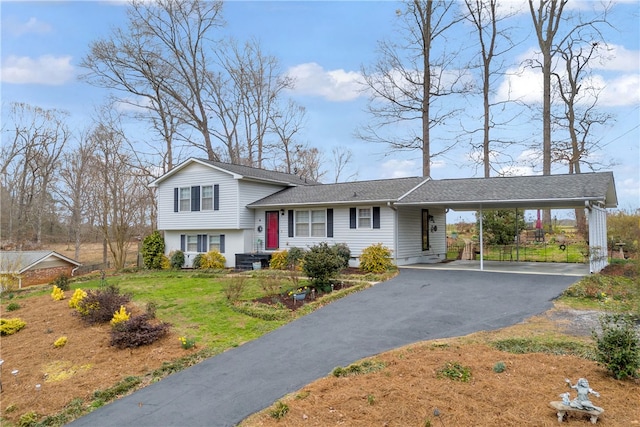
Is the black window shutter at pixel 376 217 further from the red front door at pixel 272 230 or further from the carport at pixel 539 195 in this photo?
the red front door at pixel 272 230

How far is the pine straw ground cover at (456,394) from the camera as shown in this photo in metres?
3.97

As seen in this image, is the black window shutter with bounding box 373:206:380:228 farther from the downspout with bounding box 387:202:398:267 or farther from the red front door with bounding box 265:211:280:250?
the red front door with bounding box 265:211:280:250

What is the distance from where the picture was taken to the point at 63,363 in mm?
6680

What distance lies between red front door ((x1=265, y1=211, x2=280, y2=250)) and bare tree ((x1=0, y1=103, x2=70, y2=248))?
21.2 metres

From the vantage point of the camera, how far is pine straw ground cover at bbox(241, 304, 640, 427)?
3.97 m

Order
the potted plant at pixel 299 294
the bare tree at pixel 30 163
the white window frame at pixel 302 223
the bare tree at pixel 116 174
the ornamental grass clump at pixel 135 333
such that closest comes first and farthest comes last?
the ornamental grass clump at pixel 135 333 → the potted plant at pixel 299 294 → the white window frame at pixel 302 223 → the bare tree at pixel 116 174 → the bare tree at pixel 30 163

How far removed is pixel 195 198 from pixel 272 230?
4.20 m

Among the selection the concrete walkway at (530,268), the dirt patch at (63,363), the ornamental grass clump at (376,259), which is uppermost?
the ornamental grass clump at (376,259)

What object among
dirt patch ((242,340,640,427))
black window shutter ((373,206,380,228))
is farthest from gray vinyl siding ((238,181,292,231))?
dirt patch ((242,340,640,427))

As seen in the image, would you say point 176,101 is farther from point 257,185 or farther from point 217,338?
point 217,338

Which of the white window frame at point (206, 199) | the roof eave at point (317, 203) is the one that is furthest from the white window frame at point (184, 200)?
the roof eave at point (317, 203)

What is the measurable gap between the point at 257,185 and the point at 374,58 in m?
12.7

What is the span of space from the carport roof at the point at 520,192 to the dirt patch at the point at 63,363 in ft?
33.8

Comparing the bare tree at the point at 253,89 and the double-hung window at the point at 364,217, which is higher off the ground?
the bare tree at the point at 253,89
